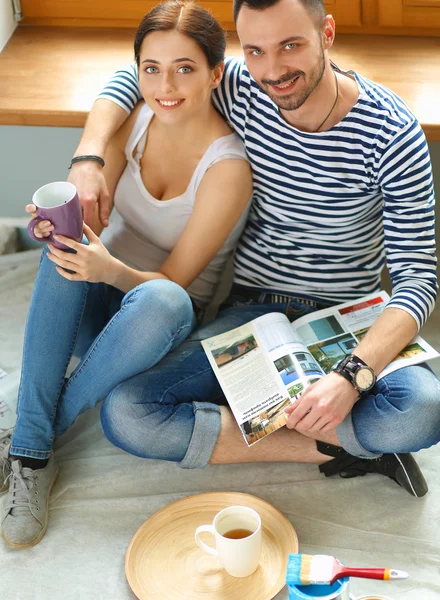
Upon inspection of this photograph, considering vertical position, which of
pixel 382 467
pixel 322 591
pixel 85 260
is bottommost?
pixel 382 467

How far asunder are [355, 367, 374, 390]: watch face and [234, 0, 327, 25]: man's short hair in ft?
2.06

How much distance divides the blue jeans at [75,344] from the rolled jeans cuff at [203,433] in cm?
13

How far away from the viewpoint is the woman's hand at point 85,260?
1.46 meters

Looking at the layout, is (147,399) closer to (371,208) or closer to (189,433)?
(189,433)

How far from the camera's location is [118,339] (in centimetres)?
152

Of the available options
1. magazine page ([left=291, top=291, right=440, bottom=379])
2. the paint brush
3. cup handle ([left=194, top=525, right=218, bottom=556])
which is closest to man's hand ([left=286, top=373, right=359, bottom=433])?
magazine page ([left=291, top=291, right=440, bottom=379])

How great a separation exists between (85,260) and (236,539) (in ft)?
1.80

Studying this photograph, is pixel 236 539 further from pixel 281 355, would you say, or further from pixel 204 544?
pixel 281 355

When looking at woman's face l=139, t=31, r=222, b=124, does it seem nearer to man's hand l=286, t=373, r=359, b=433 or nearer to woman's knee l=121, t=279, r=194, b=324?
woman's knee l=121, t=279, r=194, b=324

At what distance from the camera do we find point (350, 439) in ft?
5.02

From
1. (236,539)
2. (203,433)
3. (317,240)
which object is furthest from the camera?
(317,240)

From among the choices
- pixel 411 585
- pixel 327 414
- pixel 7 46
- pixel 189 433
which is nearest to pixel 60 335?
pixel 189 433

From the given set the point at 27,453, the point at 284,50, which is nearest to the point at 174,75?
the point at 284,50

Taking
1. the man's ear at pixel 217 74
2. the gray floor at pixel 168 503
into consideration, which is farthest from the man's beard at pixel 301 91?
the gray floor at pixel 168 503
